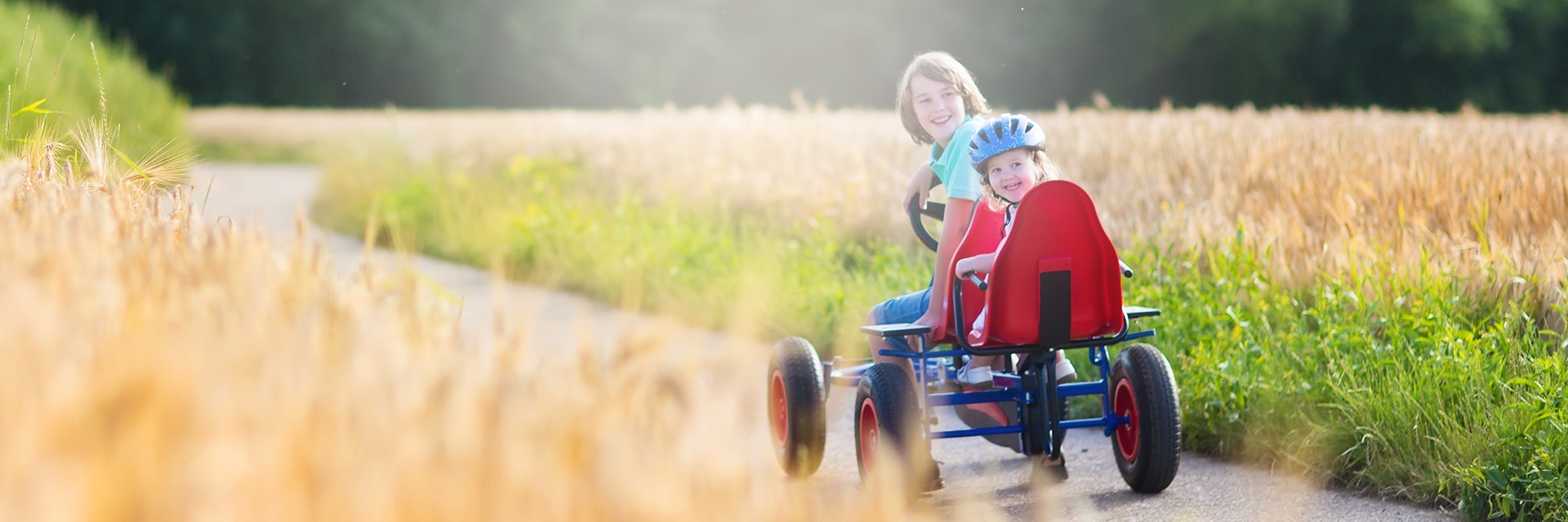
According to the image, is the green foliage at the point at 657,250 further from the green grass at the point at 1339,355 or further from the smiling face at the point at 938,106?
the smiling face at the point at 938,106

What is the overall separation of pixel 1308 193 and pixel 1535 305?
2.40 metres

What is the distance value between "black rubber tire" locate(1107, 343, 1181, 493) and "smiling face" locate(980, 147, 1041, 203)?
617mm

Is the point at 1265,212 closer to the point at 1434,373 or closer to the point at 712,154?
the point at 1434,373

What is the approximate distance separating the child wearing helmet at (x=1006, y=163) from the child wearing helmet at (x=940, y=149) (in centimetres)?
13

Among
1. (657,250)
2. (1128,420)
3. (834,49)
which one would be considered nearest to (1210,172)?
(657,250)

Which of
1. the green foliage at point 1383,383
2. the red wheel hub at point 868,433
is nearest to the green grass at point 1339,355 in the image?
the green foliage at point 1383,383

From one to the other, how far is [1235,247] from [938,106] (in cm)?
209

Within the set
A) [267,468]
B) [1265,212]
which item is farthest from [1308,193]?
[267,468]

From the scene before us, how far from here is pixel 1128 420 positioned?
4.27 m

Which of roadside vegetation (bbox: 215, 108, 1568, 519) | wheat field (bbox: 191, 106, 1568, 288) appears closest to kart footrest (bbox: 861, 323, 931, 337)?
roadside vegetation (bbox: 215, 108, 1568, 519)

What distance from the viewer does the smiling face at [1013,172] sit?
4082mm

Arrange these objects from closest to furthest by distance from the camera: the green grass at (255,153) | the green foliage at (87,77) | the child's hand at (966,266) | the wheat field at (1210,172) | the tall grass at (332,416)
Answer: the tall grass at (332,416) → the child's hand at (966,266) → the wheat field at (1210,172) → the green foliage at (87,77) → the green grass at (255,153)

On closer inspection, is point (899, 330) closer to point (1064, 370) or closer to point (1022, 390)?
point (1022, 390)

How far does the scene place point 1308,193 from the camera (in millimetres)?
7070
